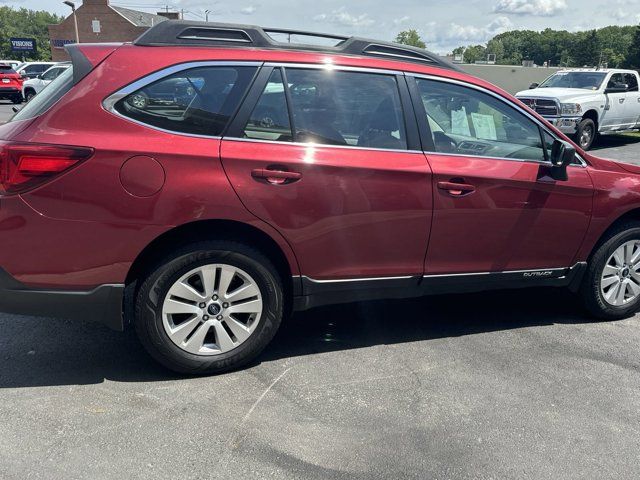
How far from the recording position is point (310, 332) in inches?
155

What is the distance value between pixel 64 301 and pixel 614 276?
3840 millimetres

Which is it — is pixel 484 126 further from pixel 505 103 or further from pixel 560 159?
pixel 560 159

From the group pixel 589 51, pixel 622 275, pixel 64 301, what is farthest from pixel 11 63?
pixel 589 51

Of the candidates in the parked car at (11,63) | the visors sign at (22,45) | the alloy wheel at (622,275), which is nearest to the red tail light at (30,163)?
the alloy wheel at (622,275)

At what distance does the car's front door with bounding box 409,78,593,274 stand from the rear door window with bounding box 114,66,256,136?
1.18m

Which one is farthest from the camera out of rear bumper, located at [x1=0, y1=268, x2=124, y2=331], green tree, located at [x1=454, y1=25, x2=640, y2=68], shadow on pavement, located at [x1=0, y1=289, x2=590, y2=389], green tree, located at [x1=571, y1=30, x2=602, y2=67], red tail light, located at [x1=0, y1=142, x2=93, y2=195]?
green tree, located at [x1=454, y1=25, x2=640, y2=68]

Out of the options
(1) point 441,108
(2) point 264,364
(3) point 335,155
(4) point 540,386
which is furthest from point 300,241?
(4) point 540,386

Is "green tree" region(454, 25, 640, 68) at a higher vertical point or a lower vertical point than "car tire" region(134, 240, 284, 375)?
higher

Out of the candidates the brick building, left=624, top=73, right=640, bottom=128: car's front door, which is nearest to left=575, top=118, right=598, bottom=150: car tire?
left=624, top=73, right=640, bottom=128: car's front door

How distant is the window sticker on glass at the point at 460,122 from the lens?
379cm

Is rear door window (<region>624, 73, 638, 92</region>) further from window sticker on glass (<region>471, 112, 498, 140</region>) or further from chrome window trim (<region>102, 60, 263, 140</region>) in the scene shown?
chrome window trim (<region>102, 60, 263, 140</region>)

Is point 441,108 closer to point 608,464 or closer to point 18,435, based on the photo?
point 608,464

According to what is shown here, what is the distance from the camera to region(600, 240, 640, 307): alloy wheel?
421 cm

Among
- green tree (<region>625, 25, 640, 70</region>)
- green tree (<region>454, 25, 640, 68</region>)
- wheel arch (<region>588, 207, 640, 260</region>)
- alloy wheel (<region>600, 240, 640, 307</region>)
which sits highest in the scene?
green tree (<region>454, 25, 640, 68</region>)
